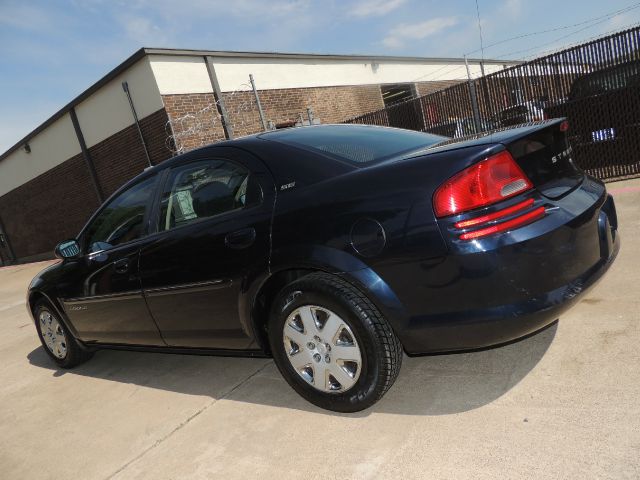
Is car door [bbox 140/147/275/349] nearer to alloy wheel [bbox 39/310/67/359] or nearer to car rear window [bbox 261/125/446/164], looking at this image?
car rear window [bbox 261/125/446/164]

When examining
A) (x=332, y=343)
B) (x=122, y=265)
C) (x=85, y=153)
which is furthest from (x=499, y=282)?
(x=85, y=153)

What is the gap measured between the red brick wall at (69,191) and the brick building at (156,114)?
0.12ft

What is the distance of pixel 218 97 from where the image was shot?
12.3 meters

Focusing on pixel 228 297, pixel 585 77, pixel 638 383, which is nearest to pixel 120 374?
pixel 228 297

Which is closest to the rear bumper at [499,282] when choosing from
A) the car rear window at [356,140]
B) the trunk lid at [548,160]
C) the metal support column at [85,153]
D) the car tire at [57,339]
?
the trunk lid at [548,160]

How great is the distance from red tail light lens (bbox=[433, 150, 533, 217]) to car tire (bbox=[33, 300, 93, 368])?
379 centimetres

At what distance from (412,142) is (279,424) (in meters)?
1.87

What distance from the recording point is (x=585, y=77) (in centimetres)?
745

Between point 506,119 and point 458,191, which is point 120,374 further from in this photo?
point 506,119

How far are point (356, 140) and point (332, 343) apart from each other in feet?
4.13

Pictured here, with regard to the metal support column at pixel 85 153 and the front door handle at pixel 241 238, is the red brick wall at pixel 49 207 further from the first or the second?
the front door handle at pixel 241 238

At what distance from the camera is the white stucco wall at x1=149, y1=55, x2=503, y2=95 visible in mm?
11547

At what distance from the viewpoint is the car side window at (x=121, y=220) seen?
3.48 m

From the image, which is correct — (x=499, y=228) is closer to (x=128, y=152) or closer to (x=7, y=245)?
(x=128, y=152)
